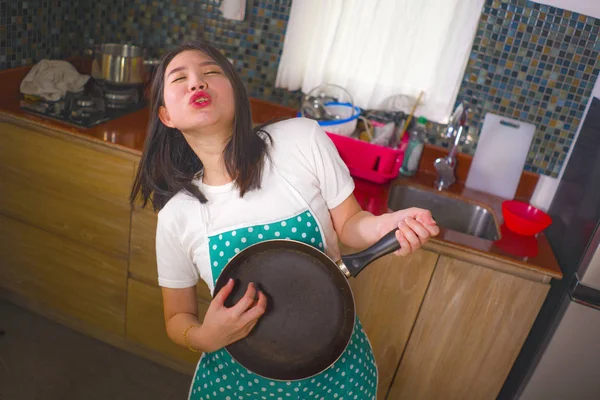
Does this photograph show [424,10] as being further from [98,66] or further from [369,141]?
[98,66]

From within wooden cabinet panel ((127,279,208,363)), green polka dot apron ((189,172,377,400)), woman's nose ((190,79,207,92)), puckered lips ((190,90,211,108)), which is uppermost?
woman's nose ((190,79,207,92))

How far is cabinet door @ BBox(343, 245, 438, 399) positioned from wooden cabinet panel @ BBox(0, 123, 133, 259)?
852mm

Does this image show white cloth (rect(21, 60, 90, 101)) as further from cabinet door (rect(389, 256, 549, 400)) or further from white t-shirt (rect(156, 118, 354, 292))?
cabinet door (rect(389, 256, 549, 400))

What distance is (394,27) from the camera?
6.81 ft

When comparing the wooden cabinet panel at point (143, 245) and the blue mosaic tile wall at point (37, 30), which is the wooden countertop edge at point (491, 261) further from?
the blue mosaic tile wall at point (37, 30)

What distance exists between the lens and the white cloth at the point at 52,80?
210cm

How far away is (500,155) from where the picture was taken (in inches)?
82.0

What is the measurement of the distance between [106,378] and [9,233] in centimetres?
70

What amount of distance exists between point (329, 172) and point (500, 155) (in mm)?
1120

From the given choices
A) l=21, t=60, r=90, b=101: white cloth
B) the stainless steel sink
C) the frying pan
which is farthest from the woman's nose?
l=21, t=60, r=90, b=101: white cloth

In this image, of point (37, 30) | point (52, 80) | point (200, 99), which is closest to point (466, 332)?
point (200, 99)

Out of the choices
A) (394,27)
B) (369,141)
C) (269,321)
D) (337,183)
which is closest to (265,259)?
(269,321)

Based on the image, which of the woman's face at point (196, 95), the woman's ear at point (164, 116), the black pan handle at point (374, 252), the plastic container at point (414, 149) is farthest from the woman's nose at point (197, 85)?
the plastic container at point (414, 149)

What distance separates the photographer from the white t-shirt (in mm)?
1188
